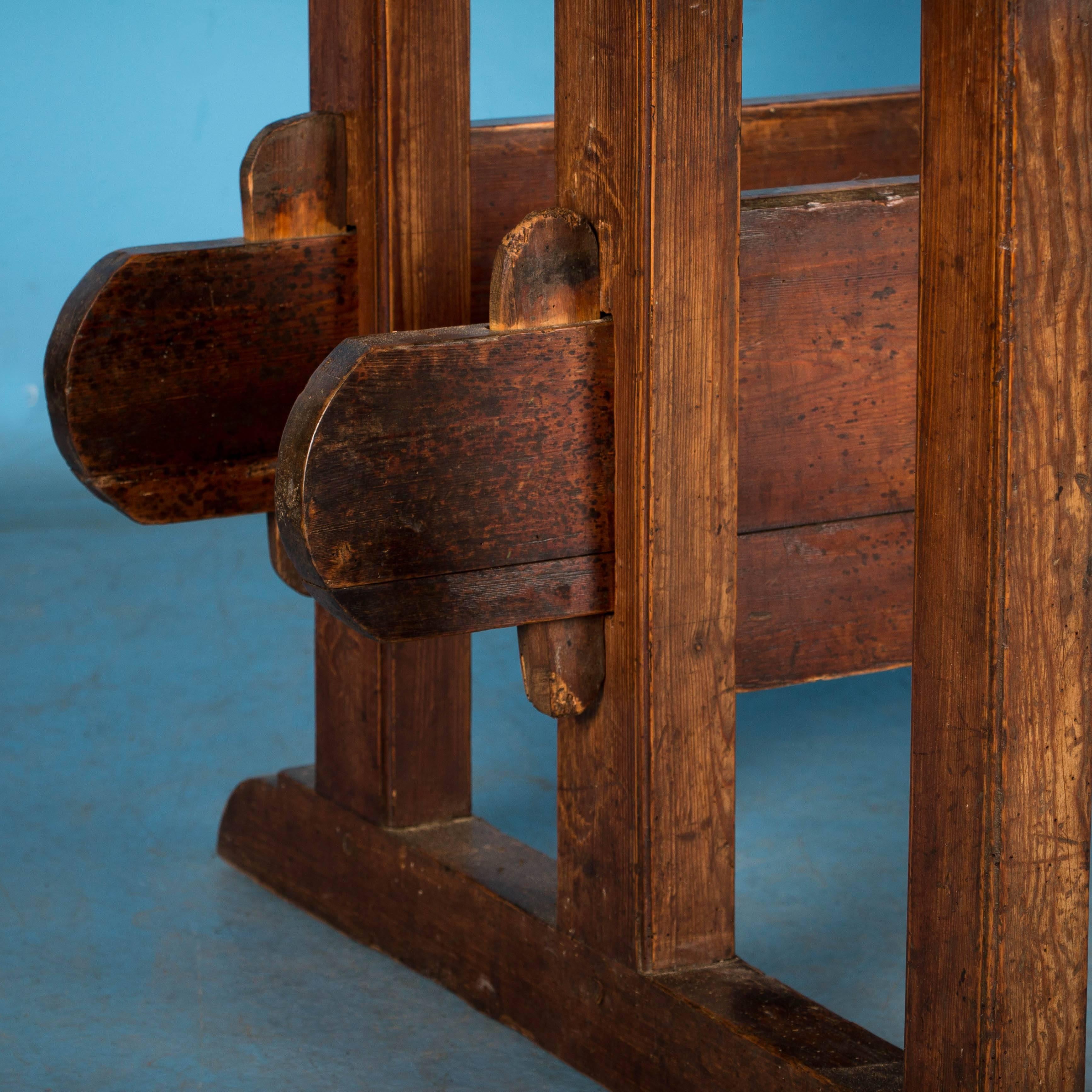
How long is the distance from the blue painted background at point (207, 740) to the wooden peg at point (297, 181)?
53 centimetres

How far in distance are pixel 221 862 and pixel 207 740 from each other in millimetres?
483

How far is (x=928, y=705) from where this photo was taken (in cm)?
169

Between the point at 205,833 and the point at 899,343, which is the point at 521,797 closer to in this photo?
the point at 205,833

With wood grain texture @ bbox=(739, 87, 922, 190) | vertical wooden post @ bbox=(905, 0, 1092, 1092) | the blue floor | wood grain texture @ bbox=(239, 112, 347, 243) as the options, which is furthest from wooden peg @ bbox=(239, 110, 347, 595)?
vertical wooden post @ bbox=(905, 0, 1092, 1092)

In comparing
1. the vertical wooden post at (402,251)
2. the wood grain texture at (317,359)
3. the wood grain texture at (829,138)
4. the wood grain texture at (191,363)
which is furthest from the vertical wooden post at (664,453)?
the wood grain texture at (829,138)

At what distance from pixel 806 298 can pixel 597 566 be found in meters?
0.42

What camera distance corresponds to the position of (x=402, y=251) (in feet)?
7.96

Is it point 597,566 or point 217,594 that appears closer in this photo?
point 597,566

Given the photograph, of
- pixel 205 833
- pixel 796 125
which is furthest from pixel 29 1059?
pixel 796 125

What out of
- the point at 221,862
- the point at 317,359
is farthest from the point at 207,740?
the point at 317,359

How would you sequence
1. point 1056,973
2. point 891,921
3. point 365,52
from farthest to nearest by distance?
1. point 891,921
2. point 365,52
3. point 1056,973

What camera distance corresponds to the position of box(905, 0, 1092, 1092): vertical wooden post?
61.7 inches

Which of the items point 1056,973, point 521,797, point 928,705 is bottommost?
point 521,797

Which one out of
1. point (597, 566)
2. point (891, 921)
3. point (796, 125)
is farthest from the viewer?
point (796, 125)
